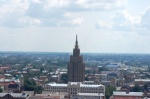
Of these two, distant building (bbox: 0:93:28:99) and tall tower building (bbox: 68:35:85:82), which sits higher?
tall tower building (bbox: 68:35:85:82)

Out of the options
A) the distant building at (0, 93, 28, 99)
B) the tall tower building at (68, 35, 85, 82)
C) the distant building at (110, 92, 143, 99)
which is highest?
the tall tower building at (68, 35, 85, 82)

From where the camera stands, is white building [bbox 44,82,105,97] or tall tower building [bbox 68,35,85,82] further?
tall tower building [bbox 68,35,85,82]

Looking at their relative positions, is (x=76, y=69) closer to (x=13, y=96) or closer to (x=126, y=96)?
(x=126, y=96)

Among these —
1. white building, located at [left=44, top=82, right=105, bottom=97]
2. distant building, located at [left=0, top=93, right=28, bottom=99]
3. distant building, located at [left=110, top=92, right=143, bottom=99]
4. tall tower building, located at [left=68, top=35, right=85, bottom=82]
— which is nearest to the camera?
distant building, located at [left=0, top=93, right=28, bottom=99]

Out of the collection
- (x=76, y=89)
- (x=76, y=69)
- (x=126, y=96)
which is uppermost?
(x=76, y=69)

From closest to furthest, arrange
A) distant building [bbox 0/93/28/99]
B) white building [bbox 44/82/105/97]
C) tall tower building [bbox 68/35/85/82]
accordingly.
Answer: distant building [bbox 0/93/28/99] < white building [bbox 44/82/105/97] < tall tower building [bbox 68/35/85/82]

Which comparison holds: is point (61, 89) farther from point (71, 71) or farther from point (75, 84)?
point (71, 71)

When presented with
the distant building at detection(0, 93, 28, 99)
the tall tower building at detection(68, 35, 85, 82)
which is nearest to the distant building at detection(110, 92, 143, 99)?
the distant building at detection(0, 93, 28, 99)

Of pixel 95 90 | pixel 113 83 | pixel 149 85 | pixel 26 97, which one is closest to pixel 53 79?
pixel 113 83

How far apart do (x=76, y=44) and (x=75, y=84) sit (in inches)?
877

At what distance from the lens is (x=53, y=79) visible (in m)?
158

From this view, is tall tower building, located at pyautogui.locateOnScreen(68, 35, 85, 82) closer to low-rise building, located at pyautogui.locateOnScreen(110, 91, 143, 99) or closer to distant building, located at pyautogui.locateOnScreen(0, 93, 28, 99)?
low-rise building, located at pyautogui.locateOnScreen(110, 91, 143, 99)

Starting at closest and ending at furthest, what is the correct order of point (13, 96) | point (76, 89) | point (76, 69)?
point (13, 96) → point (76, 89) → point (76, 69)

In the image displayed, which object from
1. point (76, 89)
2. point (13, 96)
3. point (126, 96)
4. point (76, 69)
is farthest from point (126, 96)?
point (76, 69)
